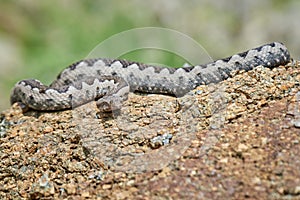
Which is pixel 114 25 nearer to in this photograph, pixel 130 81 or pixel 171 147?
pixel 130 81

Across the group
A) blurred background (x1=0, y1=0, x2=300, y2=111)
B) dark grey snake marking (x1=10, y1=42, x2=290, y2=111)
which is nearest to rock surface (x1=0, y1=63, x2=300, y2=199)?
dark grey snake marking (x1=10, y1=42, x2=290, y2=111)

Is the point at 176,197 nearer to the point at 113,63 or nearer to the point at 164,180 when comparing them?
the point at 164,180

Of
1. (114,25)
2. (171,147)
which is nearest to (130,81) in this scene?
(171,147)

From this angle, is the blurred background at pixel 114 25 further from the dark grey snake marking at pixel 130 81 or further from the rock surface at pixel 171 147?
the rock surface at pixel 171 147

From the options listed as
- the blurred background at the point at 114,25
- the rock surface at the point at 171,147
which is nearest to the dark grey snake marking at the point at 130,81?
the rock surface at the point at 171,147

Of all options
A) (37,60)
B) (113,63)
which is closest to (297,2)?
(37,60)

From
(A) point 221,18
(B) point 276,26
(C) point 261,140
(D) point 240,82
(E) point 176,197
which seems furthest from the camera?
(A) point 221,18
